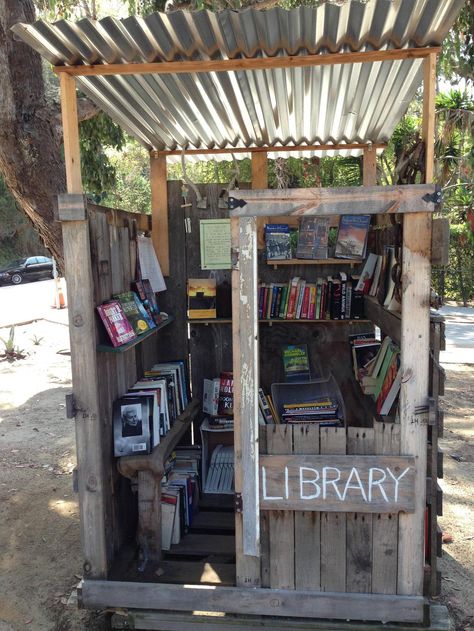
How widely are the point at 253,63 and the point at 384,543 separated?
233 centimetres

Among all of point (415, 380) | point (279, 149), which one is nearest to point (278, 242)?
point (279, 149)

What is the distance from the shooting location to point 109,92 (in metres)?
3.24

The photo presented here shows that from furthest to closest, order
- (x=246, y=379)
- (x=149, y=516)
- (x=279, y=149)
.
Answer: (x=279, y=149)
(x=149, y=516)
(x=246, y=379)

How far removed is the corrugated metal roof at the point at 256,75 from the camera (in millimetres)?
2254

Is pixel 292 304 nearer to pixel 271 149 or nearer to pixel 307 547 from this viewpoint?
pixel 271 149

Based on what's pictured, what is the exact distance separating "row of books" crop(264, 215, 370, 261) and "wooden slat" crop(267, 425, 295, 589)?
1.73 meters

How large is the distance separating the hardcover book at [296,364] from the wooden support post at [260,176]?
830mm

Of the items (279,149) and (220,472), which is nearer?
(220,472)

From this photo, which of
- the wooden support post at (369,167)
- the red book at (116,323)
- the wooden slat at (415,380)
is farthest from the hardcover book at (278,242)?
the wooden slat at (415,380)

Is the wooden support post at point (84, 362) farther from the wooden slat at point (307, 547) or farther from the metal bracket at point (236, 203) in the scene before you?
the wooden slat at point (307, 547)

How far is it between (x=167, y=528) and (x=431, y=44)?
9.55 ft

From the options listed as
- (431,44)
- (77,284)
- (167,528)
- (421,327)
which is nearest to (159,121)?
(77,284)

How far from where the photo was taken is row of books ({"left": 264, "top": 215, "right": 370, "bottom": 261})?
394cm

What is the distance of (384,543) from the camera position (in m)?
2.60
